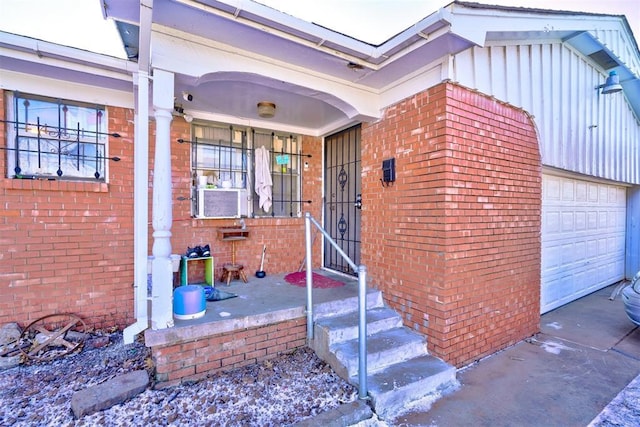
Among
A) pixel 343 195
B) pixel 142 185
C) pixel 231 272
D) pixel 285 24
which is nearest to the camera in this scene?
pixel 285 24

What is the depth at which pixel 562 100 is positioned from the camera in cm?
453

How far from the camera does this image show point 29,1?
10.1 feet

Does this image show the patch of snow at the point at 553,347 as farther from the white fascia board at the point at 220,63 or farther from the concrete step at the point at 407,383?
the white fascia board at the point at 220,63

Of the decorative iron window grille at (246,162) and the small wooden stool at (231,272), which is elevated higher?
the decorative iron window grille at (246,162)

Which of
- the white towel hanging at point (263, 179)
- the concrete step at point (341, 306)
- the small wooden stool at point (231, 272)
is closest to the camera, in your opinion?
the concrete step at point (341, 306)

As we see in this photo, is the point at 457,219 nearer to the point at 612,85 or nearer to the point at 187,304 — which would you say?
the point at 187,304

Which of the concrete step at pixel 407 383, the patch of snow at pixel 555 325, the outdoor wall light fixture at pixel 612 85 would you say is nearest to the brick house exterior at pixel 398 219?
the concrete step at pixel 407 383

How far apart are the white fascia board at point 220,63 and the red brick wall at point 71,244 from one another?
1735mm

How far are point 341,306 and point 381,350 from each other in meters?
0.69

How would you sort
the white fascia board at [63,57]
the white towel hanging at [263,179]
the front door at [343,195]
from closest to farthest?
1. the white fascia board at [63,57]
2. the front door at [343,195]
3. the white towel hanging at [263,179]

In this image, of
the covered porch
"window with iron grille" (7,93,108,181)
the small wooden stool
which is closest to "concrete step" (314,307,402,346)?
the covered porch

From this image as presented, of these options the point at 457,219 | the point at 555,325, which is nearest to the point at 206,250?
the point at 457,219

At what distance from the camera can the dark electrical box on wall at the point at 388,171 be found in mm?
3490

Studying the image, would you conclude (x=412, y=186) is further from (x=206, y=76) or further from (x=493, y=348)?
(x=206, y=76)
